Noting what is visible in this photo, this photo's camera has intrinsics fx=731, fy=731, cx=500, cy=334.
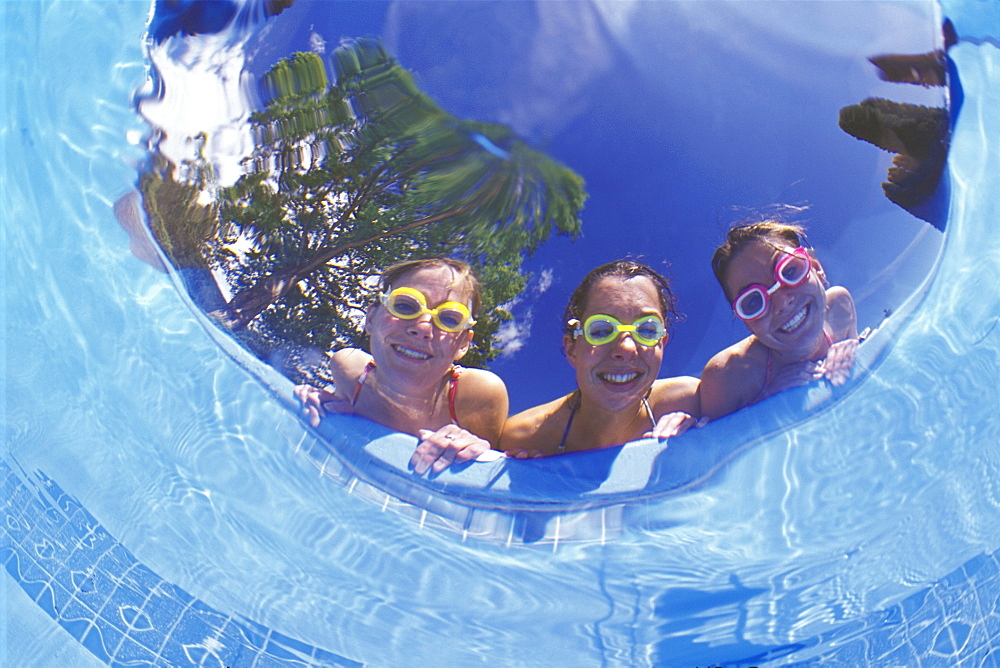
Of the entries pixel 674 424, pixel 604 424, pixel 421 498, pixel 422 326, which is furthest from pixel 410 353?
pixel 674 424

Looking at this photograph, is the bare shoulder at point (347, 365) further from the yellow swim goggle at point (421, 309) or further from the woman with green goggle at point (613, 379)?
the woman with green goggle at point (613, 379)

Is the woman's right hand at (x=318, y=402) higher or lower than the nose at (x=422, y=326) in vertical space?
lower

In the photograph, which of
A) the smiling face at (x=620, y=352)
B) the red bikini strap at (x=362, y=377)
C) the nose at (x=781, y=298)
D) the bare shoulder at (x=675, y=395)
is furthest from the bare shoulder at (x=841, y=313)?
the red bikini strap at (x=362, y=377)

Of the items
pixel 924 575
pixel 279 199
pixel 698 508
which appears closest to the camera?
pixel 698 508

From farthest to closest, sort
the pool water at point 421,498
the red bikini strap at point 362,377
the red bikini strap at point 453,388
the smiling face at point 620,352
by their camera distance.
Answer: the red bikini strap at point 453,388
the red bikini strap at point 362,377
the smiling face at point 620,352
the pool water at point 421,498

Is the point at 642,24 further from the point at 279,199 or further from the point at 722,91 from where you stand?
the point at 279,199

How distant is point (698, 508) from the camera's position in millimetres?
2416

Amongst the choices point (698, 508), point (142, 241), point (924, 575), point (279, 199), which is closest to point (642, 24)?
point (279, 199)

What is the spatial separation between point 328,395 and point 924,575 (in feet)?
7.29

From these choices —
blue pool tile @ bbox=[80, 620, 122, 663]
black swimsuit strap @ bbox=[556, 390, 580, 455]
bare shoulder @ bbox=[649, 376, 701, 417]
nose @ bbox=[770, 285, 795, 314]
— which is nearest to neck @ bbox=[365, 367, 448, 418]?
black swimsuit strap @ bbox=[556, 390, 580, 455]

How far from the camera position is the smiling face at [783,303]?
2.57m

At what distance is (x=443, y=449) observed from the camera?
2.57 m

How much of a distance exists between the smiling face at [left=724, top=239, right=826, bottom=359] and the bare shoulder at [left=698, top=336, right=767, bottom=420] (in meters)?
0.08

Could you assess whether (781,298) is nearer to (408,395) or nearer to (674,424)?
(674,424)
